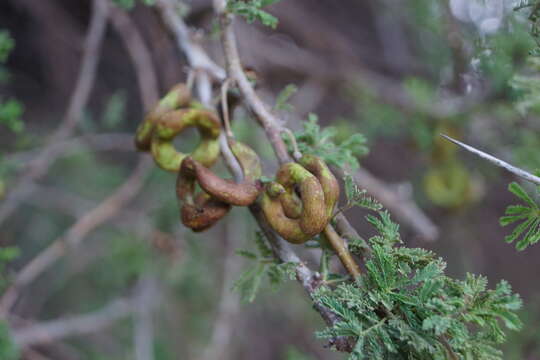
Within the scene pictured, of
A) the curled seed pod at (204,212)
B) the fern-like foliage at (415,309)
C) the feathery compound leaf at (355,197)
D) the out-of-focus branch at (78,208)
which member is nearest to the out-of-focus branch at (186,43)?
the curled seed pod at (204,212)

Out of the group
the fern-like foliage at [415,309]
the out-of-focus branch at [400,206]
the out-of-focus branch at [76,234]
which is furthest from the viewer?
the out-of-focus branch at [400,206]

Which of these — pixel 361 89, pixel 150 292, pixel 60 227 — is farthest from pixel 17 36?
pixel 361 89

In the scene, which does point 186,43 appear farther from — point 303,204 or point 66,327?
point 66,327

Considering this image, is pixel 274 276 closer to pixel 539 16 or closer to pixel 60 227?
pixel 539 16

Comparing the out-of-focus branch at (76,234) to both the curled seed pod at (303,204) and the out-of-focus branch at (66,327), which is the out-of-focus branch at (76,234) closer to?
the out-of-focus branch at (66,327)

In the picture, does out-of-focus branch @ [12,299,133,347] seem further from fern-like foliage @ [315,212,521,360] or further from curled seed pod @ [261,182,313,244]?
fern-like foliage @ [315,212,521,360]

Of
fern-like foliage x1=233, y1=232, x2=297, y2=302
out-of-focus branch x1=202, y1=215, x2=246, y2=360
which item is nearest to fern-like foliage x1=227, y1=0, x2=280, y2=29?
fern-like foliage x1=233, y1=232, x2=297, y2=302

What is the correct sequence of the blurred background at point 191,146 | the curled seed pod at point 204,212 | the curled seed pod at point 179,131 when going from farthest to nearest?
the blurred background at point 191,146 < the curled seed pod at point 179,131 < the curled seed pod at point 204,212
